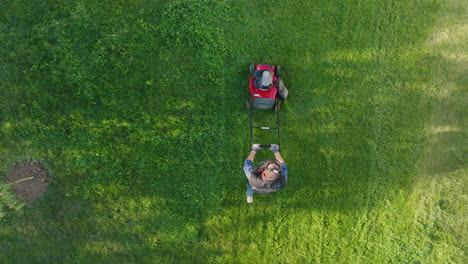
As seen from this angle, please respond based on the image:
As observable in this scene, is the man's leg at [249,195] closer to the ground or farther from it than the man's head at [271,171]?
closer to the ground

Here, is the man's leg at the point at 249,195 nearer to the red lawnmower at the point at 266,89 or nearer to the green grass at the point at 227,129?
the green grass at the point at 227,129

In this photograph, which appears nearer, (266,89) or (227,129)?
(266,89)

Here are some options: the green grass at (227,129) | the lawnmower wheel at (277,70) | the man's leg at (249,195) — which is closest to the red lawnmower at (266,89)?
the lawnmower wheel at (277,70)

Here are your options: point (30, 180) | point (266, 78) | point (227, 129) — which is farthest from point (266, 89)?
point (30, 180)

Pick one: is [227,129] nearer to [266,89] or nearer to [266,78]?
[266,89]

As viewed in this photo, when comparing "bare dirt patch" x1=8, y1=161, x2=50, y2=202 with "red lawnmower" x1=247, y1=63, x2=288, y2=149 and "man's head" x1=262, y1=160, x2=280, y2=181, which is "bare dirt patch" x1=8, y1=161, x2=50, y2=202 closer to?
"red lawnmower" x1=247, y1=63, x2=288, y2=149

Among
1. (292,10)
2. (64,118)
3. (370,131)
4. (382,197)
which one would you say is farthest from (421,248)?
(64,118)
